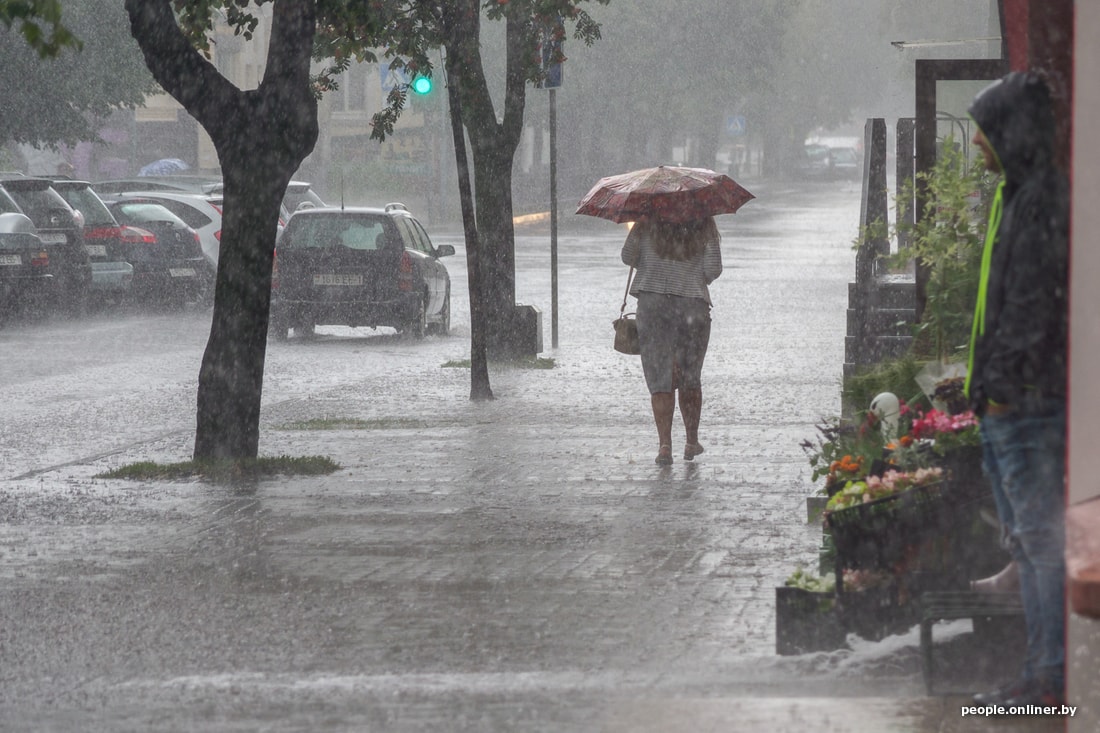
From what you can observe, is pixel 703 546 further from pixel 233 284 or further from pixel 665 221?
pixel 233 284

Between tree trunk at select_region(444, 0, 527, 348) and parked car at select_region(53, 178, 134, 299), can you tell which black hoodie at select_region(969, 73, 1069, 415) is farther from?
parked car at select_region(53, 178, 134, 299)

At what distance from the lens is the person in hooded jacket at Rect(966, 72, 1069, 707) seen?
4938mm

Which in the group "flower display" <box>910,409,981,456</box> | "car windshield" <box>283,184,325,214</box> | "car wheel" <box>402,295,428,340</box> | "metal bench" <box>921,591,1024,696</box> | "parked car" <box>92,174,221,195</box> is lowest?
"metal bench" <box>921,591,1024,696</box>

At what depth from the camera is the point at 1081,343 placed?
533cm

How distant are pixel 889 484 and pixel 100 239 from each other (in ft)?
61.0

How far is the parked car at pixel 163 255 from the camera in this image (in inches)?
933

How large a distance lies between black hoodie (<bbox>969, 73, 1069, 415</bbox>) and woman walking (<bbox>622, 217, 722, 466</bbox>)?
578 cm

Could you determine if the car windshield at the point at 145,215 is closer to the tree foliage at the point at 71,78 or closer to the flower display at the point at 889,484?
the tree foliage at the point at 71,78

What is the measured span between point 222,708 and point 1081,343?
9.36ft

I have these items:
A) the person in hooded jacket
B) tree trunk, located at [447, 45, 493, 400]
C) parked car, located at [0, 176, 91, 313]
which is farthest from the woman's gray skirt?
parked car, located at [0, 176, 91, 313]

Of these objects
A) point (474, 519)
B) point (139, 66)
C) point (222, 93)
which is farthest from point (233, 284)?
point (139, 66)

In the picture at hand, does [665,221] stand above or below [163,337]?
above

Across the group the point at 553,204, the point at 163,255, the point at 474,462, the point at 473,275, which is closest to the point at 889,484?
the point at 474,462

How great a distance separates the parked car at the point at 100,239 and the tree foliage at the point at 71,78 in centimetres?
861
